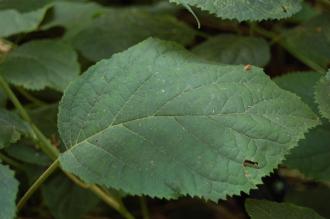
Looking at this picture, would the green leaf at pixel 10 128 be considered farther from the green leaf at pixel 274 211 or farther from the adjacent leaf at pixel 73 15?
the adjacent leaf at pixel 73 15

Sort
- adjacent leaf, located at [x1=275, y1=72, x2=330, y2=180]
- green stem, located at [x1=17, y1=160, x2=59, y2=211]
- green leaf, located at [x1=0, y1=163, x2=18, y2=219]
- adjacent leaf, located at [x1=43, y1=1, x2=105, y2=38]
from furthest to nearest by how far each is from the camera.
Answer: adjacent leaf, located at [x1=43, y1=1, x2=105, y2=38], adjacent leaf, located at [x1=275, y1=72, x2=330, y2=180], green stem, located at [x1=17, y1=160, x2=59, y2=211], green leaf, located at [x1=0, y1=163, x2=18, y2=219]

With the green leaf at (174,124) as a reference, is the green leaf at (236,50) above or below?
below

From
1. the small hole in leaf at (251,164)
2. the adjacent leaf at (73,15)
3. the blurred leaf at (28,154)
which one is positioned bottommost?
the blurred leaf at (28,154)

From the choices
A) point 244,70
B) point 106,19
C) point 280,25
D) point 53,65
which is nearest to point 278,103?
point 244,70

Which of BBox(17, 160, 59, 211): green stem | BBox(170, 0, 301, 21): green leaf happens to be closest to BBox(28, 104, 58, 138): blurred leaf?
BBox(17, 160, 59, 211): green stem

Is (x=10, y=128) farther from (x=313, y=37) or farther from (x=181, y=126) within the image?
(x=313, y=37)

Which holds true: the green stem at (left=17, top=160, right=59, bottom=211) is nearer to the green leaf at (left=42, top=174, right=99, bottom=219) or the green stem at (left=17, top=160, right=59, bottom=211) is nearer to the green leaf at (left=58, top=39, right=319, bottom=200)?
the green leaf at (left=58, top=39, right=319, bottom=200)

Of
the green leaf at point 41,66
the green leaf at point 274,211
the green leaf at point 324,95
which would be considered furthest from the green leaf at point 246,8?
the green leaf at point 41,66
